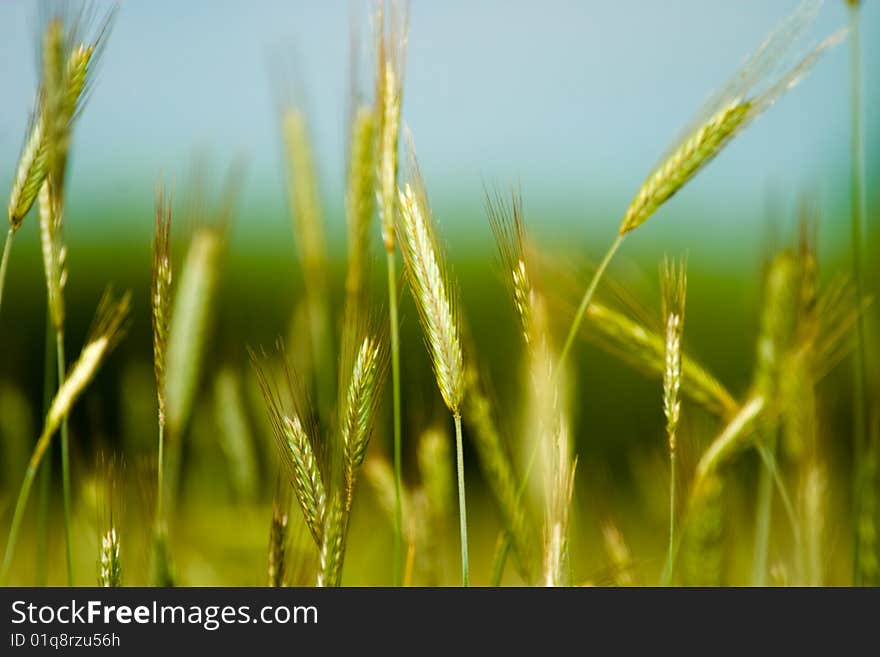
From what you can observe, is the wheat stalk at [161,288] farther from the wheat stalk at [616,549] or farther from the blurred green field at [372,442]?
the wheat stalk at [616,549]

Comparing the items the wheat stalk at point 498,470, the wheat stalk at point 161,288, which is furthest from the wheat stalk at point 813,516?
the wheat stalk at point 161,288

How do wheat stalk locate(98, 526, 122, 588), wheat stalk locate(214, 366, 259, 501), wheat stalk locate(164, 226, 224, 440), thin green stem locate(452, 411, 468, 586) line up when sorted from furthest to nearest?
wheat stalk locate(214, 366, 259, 501) < wheat stalk locate(164, 226, 224, 440) < wheat stalk locate(98, 526, 122, 588) < thin green stem locate(452, 411, 468, 586)

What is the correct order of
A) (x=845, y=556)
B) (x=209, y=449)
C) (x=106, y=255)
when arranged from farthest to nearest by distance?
(x=106, y=255), (x=845, y=556), (x=209, y=449)

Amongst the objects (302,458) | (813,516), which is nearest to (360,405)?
(302,458)

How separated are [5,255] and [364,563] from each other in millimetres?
580

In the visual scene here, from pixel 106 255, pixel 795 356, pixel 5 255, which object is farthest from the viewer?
pixel 106 255

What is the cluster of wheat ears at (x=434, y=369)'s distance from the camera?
0.55 meters

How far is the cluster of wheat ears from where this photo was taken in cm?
55

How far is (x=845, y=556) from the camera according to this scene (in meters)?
1.25

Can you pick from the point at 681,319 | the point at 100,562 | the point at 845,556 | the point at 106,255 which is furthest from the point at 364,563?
the point at 106,255

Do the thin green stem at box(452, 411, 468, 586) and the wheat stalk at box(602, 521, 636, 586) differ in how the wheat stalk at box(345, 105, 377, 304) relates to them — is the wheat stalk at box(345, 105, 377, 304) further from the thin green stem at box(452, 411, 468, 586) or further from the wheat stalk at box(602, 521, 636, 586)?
the wheat stalk at box(602, 521, 636, 586)

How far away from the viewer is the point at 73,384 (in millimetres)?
580

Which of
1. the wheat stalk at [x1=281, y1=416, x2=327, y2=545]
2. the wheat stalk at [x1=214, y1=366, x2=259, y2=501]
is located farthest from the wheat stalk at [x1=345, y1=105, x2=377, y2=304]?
the wheat stalk at [x1=214, y1=366, x2=259, y2=501]
